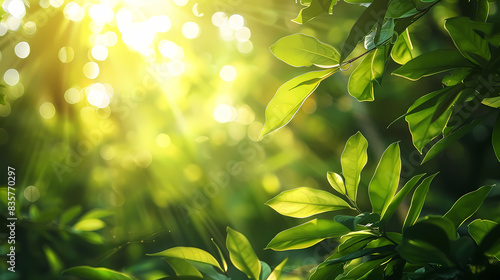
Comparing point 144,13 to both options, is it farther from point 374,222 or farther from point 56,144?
point 374,222

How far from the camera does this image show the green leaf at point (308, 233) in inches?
18.4

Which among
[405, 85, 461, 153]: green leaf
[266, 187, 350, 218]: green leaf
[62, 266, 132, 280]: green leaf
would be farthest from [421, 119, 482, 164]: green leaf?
[62, 266, 132, 280]: green leaf

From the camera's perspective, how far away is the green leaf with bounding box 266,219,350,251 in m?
0.47

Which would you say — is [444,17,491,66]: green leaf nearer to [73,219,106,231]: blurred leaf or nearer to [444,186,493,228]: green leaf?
[444,186,493,228]: green leaf

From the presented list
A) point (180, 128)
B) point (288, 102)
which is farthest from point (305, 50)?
point (180, 128)

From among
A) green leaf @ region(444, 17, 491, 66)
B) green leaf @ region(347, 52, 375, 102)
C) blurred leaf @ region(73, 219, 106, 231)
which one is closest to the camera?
green leaf @ region(444, 17, 491, 66)

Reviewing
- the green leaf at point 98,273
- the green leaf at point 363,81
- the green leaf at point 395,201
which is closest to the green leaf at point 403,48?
the green leaf at point 363,81

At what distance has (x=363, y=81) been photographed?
1.82 ft

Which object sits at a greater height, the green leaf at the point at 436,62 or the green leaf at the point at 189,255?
the green leaf at the point at 436,62

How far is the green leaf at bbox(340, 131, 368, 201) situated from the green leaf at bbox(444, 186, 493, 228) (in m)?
0.12

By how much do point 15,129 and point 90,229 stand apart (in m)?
1.47

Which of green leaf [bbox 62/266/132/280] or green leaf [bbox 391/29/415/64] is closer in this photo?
green leaf [bbox 62/266/132/280]

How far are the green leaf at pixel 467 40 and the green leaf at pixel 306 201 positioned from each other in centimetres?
24

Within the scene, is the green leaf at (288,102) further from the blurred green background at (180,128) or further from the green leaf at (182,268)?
the blurred green background at (180,128)
